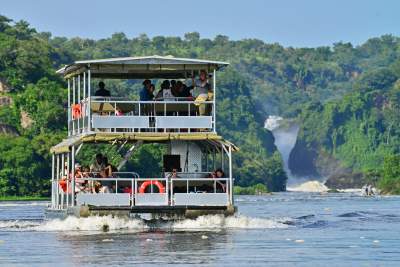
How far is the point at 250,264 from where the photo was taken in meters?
35.5

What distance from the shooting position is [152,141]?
163 feet

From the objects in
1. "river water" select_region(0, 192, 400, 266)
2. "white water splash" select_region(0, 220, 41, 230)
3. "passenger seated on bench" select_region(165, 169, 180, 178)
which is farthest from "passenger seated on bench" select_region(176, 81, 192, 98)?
"white water splash" select_region(0, 220, 41, 230)

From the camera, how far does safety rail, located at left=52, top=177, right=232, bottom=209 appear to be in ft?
157

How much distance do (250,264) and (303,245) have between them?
6.04 meters

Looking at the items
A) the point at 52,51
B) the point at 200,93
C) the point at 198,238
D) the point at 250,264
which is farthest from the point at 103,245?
the point at 52,51

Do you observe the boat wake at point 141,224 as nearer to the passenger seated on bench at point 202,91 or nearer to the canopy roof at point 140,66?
the passenger seated on bench at point 202,91

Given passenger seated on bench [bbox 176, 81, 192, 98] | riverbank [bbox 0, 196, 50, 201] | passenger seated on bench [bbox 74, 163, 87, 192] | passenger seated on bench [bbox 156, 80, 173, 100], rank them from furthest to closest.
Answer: riverbank [bbox 0, 196, 50, 201], passenger seated on bench [bbox 176, 81, 192, 98], passenger seated on bench [bbox 156, 80, 173, 100], passenger seated on bench [bbox 74, 163, 87, 192]

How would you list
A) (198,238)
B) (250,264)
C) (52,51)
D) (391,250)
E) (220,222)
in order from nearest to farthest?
(250,264), (391,250), (198,238), (220,222), (52,51)

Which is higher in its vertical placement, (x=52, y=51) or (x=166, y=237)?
(x=52, y=51)

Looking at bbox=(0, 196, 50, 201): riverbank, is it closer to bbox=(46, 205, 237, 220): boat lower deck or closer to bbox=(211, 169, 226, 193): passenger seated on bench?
bbox=(211, 169, 226, 193): passenger seated on bench

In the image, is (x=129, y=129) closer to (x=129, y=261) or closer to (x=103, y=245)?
(x=103, y=245)

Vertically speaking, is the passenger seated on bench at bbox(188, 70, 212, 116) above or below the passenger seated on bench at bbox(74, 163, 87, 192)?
above

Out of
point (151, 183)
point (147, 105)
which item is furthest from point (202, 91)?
point (151, 183)

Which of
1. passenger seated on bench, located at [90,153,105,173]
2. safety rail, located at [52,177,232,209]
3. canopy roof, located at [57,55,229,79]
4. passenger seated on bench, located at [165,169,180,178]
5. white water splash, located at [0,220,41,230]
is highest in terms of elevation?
canopy roof, located at [57,55,229,79]
